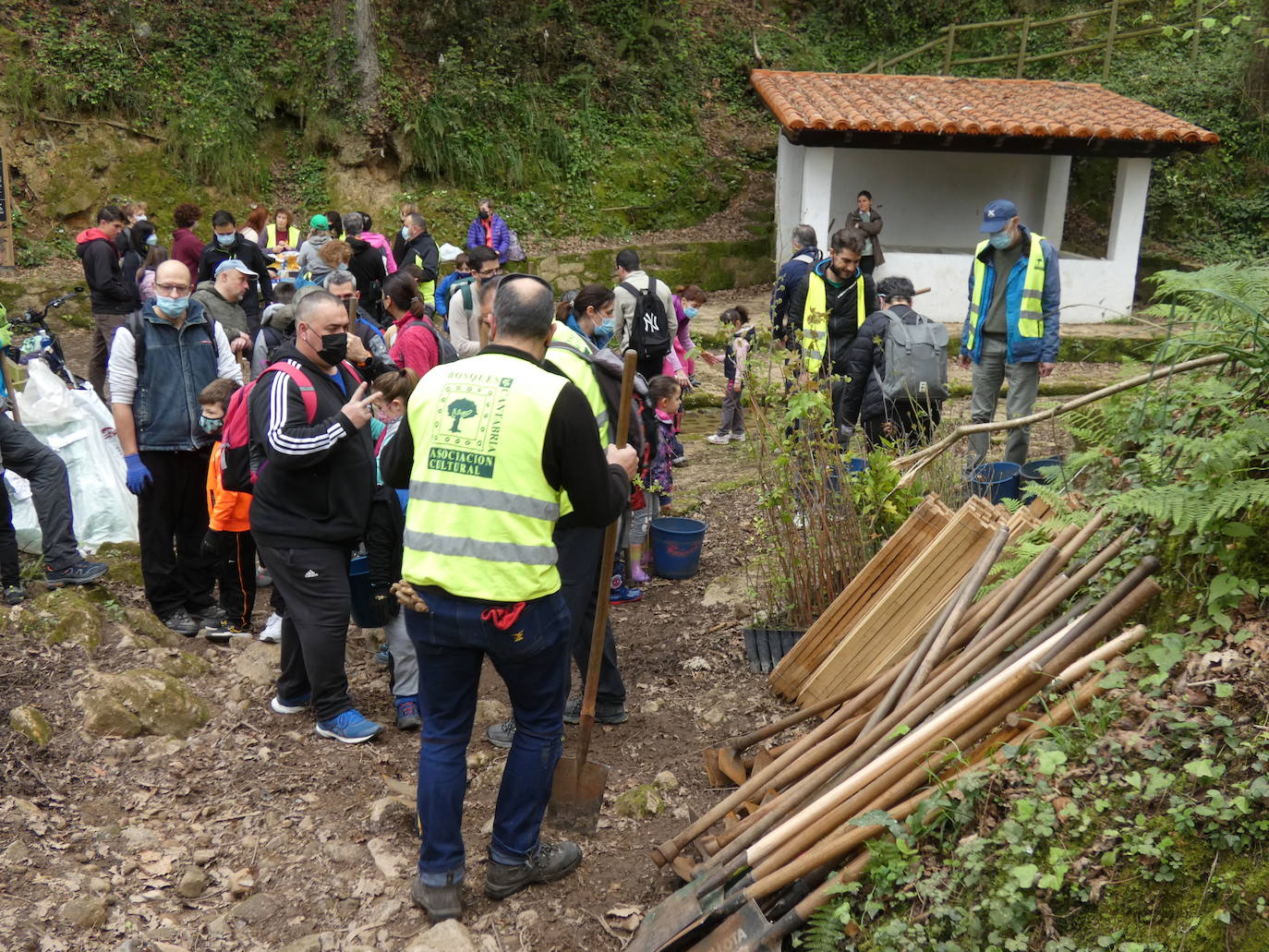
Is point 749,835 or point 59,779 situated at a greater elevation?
point 749,835

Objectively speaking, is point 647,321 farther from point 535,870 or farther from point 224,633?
point 535,870

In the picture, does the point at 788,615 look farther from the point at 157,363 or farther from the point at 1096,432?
the point at 157,363

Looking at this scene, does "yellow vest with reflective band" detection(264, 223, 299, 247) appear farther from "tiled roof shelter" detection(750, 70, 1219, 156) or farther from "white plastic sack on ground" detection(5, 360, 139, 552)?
"tiled roof shelter" detection(750, 70, 1219, 156)

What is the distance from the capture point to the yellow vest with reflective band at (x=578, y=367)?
427cm

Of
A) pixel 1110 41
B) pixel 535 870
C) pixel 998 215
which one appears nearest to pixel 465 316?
pixel 998 215

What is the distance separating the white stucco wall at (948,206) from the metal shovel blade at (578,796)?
11.9m

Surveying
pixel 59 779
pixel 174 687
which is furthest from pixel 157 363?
pixel 59 779

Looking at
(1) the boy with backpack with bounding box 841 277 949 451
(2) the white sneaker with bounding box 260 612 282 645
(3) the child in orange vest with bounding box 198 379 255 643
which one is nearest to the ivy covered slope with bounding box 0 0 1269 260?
(1) the boy with backpack with bounding box 841 277 949 451

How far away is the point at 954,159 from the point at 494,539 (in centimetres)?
1531

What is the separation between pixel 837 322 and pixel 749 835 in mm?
4879

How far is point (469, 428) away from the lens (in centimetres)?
322

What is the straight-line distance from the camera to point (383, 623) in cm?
488

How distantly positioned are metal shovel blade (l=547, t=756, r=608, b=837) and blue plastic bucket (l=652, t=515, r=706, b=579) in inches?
106

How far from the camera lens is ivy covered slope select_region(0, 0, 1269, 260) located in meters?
15.4
